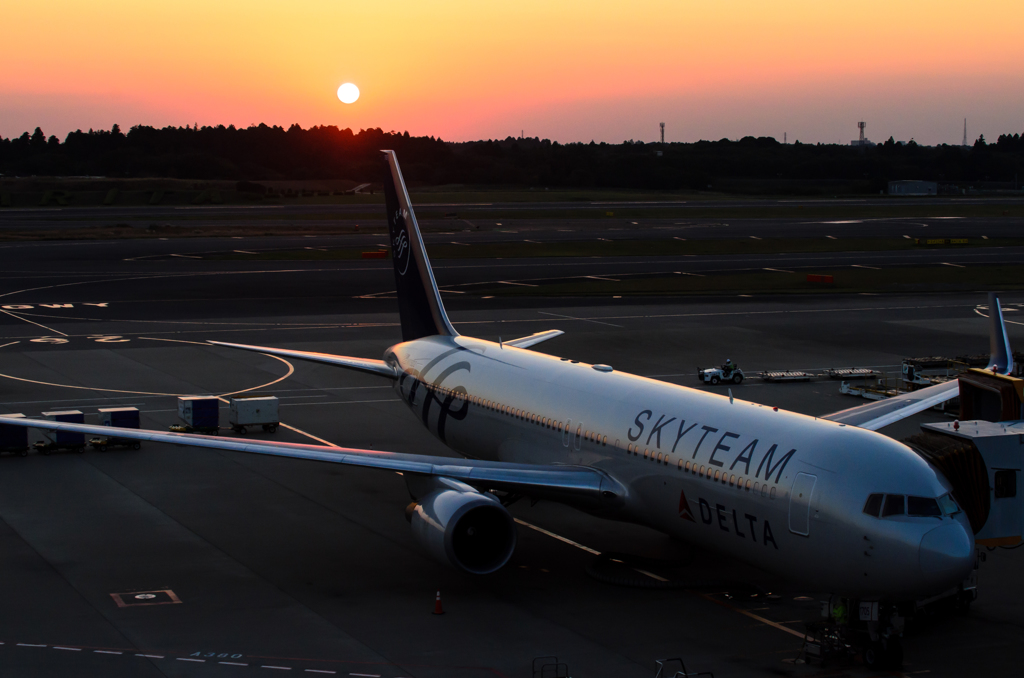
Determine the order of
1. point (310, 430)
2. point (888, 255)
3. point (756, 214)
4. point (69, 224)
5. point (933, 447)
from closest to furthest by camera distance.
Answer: point (933, 447) < point (310, 430) < point (888, 255) < point (69, 224) < point (756, 214)

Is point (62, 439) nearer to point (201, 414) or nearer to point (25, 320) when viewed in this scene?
point (201, 414)

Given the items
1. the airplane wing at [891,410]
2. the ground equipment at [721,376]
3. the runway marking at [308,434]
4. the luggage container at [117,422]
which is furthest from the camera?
the ground equipment at [721,376]

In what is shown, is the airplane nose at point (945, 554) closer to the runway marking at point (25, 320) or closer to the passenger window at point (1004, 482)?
the passenger window at point (1004, 482)

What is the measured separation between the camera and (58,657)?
20.2m

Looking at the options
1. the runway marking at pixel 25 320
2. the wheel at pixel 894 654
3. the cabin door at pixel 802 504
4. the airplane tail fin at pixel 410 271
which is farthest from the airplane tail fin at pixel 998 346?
the runway marking at pixel 25 320

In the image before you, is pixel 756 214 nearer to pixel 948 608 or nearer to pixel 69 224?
pixel 69 224

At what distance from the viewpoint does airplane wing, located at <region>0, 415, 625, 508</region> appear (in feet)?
81.0

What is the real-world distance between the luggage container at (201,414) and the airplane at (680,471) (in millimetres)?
10673

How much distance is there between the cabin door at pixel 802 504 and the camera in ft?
65.8

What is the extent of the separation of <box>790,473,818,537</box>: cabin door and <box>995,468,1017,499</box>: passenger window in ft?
14.6

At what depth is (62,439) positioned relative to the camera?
37500 mm

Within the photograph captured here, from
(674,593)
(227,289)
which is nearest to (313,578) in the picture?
(674,593)

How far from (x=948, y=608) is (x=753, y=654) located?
5.30 m

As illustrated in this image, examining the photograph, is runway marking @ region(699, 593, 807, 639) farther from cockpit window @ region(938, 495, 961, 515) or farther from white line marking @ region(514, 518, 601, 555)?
white line marking @ region(514, 518, 601, 555)
